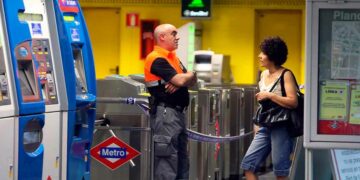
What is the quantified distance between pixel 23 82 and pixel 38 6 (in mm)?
676

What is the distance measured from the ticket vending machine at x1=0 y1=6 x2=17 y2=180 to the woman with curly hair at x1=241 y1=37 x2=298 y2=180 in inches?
109

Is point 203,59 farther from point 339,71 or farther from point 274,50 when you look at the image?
point 339,71

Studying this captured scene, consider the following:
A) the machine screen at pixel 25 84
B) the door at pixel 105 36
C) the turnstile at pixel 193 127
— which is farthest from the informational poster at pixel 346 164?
the door at pixel 105 36

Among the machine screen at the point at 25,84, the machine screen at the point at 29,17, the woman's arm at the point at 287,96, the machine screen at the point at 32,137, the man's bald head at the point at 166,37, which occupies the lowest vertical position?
the machine screen at the point at 32,137

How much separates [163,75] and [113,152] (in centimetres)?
91

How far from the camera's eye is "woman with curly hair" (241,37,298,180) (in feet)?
24.2

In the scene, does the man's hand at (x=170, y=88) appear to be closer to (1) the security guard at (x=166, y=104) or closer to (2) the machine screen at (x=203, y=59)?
(1) the security guard at (x=166, y=104)

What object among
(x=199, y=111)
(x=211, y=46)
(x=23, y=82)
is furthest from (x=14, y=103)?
(x=211, y=46)

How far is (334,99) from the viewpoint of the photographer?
5.62 m

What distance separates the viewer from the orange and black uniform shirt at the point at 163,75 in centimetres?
720

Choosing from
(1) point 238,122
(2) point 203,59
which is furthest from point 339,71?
(2) point 203,59

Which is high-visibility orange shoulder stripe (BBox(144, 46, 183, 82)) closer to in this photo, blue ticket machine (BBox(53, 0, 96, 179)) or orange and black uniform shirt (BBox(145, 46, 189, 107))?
orange and black uniform shirt (BBox(145, 46, 189, 107))

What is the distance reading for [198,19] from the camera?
19531 millimetres

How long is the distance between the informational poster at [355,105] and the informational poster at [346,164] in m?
0.56
